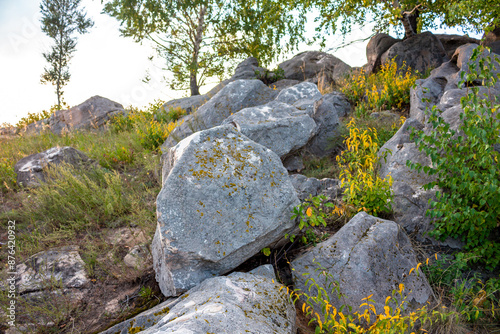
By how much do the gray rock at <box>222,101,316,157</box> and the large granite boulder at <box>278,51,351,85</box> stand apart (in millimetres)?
7653

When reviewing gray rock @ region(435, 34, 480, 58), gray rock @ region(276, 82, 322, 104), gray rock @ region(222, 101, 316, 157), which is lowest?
gray rock @ region(222, 101, 316, 157)

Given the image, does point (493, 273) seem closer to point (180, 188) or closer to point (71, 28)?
point (180, 188)

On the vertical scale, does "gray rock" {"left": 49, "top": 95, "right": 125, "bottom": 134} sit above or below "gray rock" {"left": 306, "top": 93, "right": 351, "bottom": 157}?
above

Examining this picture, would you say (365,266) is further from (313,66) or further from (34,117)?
(34,117)

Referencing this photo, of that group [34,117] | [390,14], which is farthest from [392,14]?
[34,117]

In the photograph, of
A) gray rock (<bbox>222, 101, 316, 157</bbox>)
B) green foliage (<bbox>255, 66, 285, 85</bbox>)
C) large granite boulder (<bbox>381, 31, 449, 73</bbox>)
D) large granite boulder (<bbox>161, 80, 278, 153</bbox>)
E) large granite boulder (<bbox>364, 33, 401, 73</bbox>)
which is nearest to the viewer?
gray rock (<bbox>222, 101, 316, 157</bbox>)

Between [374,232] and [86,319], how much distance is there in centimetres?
321

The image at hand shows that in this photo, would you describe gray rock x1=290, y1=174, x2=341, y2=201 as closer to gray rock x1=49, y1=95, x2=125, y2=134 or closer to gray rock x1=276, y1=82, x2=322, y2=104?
gray rock x1=276, y1=82, x2=322, y2=104

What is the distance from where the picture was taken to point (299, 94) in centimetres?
757

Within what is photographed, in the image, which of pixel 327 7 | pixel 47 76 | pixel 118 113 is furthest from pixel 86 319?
pixel 47 76

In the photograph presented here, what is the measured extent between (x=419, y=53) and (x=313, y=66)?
13.9ft

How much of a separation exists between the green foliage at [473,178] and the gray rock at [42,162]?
6.36m

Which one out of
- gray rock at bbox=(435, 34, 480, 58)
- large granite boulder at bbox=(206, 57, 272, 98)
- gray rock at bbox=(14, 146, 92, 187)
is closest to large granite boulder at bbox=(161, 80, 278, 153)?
gray rock at bbox=(14, 146, 92, 187)

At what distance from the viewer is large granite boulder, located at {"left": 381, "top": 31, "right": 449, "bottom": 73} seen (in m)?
11.5
